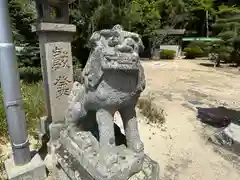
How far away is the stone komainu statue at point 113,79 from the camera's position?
1254 millimetres

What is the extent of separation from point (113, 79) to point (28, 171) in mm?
1142

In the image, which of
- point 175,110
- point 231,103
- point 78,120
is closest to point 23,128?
point 78,120

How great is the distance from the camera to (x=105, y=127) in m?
1.45

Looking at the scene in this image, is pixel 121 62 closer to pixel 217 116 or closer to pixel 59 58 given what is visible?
pixel 59 58

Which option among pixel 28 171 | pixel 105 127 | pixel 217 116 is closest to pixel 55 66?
pixel 28 171

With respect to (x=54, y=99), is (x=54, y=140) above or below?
below

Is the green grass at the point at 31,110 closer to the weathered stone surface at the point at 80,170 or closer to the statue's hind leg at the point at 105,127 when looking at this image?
the weathered stone surface at the point at 80,170

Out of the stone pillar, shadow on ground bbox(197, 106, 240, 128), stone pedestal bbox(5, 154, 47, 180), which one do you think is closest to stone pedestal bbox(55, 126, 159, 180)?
stone pedestal bbox(5, 154, 47, 180)

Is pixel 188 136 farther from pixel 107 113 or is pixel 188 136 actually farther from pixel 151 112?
pixel 107 113

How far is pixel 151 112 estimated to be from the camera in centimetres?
369

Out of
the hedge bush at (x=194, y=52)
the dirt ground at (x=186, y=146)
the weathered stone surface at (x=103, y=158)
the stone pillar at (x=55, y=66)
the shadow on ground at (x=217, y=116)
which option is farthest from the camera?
the hedge bush at (x=194, y=52)

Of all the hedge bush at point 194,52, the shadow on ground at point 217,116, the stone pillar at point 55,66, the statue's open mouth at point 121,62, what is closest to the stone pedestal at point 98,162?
the statue's open mouth at point 121,62

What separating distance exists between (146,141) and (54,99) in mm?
1375

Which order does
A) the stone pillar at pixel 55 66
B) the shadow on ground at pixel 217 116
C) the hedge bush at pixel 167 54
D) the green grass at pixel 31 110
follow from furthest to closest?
the hedge bush at pixel 167 54, the shadow on ground at pixel 217 116, the green grass at pixel 31 110, the stone pillar at pixel 55 66
